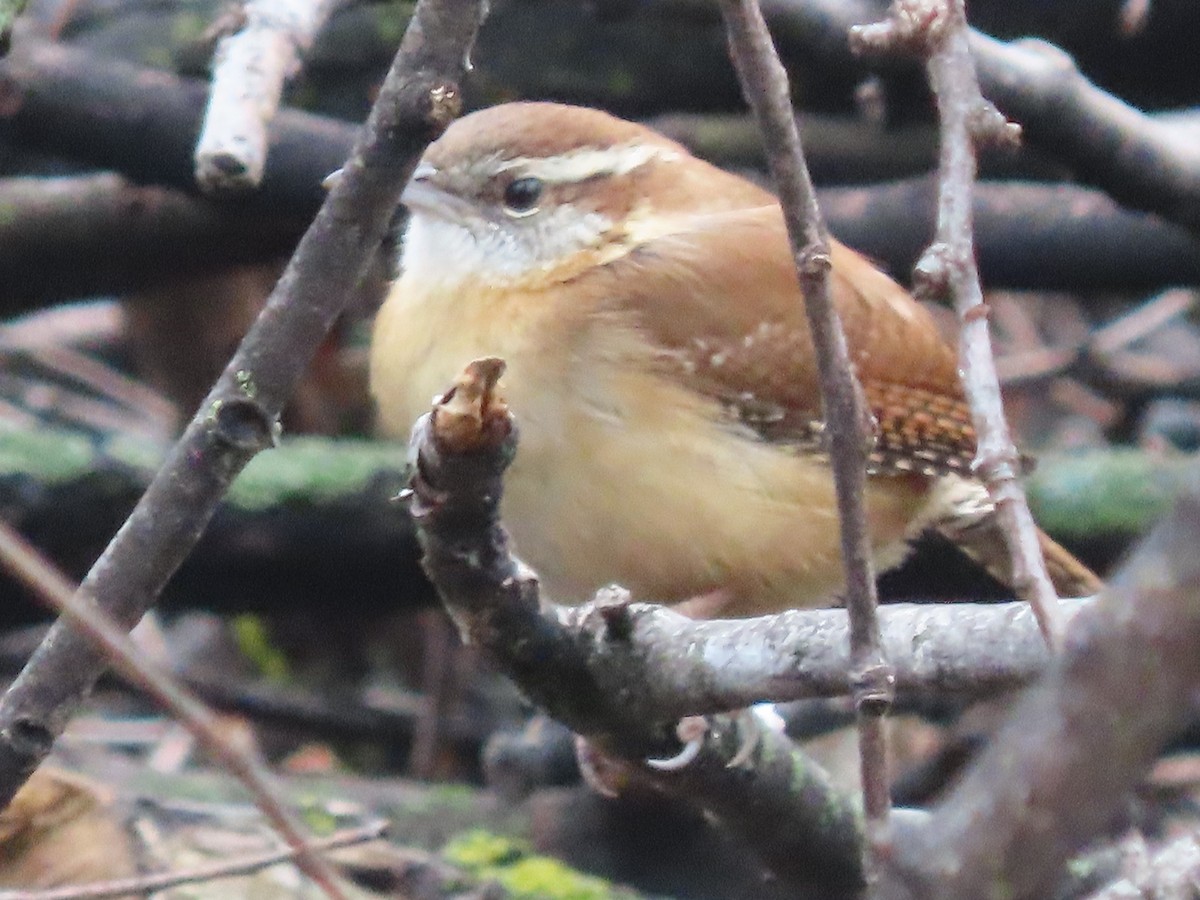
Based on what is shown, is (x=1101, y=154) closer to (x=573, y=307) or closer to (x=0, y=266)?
(x=573, y=307)

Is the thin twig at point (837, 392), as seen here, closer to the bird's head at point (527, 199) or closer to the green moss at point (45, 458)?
the bird's head at point (527, 199)

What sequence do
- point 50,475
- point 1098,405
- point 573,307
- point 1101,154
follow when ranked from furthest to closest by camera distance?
point 1098,405
point 50,475
point 1101,154
point 573,307

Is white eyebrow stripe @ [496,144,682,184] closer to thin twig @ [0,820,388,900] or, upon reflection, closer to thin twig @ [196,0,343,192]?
thin twig @ [196,0,343,192]

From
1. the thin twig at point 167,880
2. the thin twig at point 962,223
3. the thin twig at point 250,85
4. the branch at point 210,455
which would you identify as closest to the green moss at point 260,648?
the thin twig at point 250,85

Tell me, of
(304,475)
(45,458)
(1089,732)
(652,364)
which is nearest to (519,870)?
(652,364)

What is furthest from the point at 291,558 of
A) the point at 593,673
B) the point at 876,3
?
the point at 593,673

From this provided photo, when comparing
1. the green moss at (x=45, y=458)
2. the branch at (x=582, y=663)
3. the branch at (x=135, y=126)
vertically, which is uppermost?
the branch at (x=135, y=126)

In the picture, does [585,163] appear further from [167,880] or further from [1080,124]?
[167,880]
